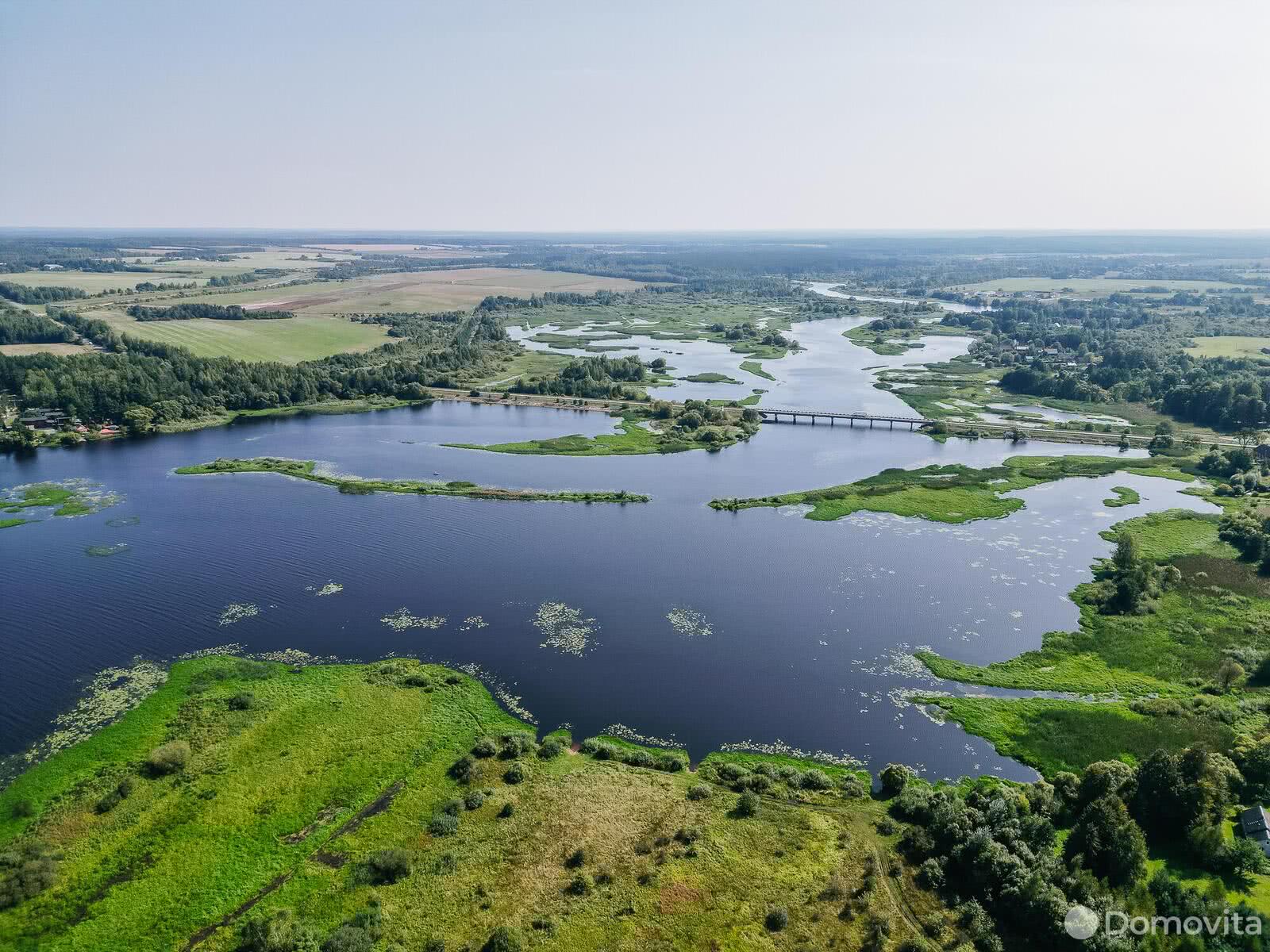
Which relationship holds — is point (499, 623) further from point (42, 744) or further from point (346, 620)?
point (42, 744)

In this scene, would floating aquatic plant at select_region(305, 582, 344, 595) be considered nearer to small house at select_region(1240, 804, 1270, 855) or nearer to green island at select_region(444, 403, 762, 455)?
green island at select_region(444, 403, 762, 455)

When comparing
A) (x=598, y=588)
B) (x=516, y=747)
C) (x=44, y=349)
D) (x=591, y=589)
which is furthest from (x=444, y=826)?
(x=44, y=349)

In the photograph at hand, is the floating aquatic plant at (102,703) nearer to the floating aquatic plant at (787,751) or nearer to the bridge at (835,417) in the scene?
the floating aquatic plant at (787,751)

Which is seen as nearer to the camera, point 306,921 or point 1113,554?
point 306,921

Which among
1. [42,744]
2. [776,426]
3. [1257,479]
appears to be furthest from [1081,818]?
[776,426]

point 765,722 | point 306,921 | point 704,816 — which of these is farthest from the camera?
point 765,722

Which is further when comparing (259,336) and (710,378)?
(259,336)

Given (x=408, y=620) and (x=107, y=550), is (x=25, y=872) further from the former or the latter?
(x=107, y=550)
